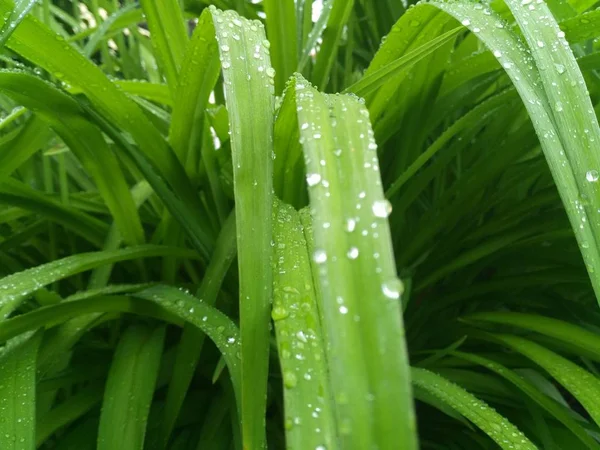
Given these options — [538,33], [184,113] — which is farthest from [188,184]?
[538,33]

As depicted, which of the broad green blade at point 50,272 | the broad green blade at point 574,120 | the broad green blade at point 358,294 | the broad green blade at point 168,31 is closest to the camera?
the broad green blade at point 358,294

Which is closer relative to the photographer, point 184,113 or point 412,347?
point 184,113

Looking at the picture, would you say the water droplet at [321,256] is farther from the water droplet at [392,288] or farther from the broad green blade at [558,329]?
the broad green blade at [558,329]

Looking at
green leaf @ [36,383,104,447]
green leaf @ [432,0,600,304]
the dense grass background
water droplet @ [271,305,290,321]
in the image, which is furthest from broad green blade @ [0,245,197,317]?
green leaf @ [432,0,600,304]

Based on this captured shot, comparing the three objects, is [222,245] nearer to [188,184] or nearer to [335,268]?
[188,184]

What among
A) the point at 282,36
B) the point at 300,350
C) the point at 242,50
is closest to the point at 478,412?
the point at 300,350

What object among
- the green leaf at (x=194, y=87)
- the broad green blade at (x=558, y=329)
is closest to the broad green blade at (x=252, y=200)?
the green leaf at (x=194, y=87)
